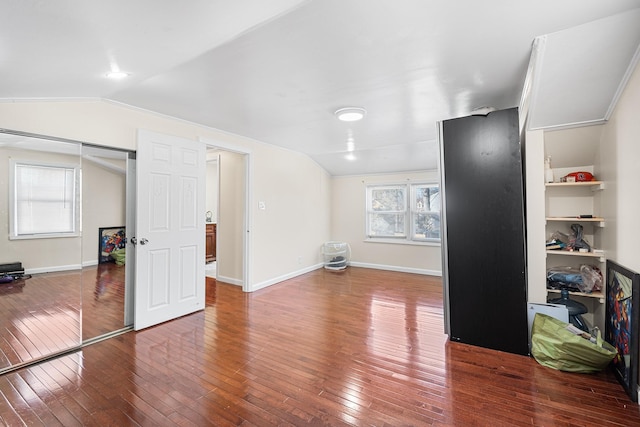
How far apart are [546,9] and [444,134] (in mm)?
1342

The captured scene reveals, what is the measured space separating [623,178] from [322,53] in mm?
2384

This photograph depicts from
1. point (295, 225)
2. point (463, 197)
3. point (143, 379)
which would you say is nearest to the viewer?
point (143, 379)

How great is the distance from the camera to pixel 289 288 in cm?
466

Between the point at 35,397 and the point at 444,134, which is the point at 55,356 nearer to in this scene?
the point at 35,397

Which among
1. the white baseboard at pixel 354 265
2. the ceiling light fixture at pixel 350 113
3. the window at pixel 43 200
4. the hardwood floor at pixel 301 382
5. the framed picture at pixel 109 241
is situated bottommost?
the hardwood floor at pixel 301 382

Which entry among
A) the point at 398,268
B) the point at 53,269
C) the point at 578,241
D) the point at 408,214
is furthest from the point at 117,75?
the point at 398,268

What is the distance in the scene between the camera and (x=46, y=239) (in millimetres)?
2695

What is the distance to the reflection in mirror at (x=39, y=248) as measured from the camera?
2.41m

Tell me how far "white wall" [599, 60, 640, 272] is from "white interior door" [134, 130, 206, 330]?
157 inches

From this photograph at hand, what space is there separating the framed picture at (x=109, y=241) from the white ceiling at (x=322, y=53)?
152 centimetres

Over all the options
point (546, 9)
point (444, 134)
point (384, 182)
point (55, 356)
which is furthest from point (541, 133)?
point (55, 356)

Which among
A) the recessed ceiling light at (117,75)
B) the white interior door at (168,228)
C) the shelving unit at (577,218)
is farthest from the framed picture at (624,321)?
the white interior door at (168,228)

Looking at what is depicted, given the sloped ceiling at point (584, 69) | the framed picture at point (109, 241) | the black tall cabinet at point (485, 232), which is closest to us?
the sloped ceiling at point (584, 69)

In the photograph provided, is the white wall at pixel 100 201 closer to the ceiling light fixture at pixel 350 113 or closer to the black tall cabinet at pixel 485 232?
the ceiling light fixture at pixel 350 113
